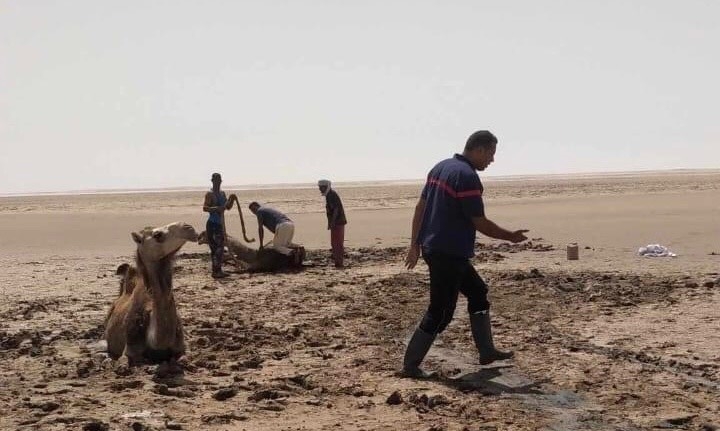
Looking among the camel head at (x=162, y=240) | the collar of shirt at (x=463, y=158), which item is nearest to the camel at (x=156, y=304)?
the camel head at (x=162, y=240)

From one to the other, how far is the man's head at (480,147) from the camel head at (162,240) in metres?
2.53

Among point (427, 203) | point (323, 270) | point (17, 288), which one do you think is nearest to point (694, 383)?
point (427, 203)

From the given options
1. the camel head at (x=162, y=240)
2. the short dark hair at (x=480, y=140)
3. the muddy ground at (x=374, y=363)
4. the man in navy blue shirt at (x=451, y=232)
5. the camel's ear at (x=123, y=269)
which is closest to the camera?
the muddy ground at (x=374, y=363)

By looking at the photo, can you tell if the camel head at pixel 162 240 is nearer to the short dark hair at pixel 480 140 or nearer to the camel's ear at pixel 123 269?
the camel's ear at pixel 123 269

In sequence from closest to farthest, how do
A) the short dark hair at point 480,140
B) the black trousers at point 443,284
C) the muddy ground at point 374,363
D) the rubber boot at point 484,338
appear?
the muddy ground at point 374,363
the black trousers at point 443,284
the short dark hair at point 480,140
the rubber boot at point 484,338

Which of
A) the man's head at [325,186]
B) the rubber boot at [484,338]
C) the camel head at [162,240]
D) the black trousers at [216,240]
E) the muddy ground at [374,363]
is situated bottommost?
the muddy ground at [374,363]

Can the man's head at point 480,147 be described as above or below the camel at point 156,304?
above

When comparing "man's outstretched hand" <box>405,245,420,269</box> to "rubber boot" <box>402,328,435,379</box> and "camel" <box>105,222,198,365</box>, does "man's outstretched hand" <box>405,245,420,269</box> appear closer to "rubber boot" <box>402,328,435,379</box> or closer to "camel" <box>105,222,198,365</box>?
"rubber boot" <box>402,328,435,379</box>

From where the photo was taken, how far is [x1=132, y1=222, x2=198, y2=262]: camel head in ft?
26.4

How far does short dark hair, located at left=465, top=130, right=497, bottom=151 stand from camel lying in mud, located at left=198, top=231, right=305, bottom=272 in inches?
361

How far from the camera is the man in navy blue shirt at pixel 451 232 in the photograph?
7.40 m

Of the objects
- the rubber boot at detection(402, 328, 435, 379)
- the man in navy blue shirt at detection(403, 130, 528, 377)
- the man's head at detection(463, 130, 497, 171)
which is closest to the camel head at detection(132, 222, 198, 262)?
the man in navy blue shirt at detection(403, 130, 528, 377)

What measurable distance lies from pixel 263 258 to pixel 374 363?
854cm

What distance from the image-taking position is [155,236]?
812cm
